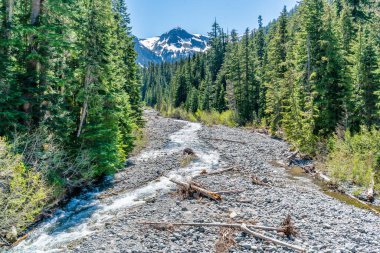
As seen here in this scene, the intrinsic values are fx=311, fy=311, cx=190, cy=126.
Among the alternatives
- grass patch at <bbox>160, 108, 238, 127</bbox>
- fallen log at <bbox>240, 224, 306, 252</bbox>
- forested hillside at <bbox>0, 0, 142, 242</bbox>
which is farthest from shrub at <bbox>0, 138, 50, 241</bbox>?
grass patch at <bbox>160, 108, 238, 127</bbox>

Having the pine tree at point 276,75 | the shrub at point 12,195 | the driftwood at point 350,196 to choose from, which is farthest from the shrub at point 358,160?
the shrub at point 12,195

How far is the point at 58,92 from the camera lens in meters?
16.1

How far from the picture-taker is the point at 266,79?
46.1 m

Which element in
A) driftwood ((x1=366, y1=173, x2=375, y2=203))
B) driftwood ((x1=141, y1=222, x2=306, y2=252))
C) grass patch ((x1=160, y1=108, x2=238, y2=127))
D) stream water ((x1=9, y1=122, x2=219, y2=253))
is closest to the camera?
driftwood ((x1=141, y1=222, x2=306, y2=252))

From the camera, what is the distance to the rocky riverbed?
952 cm

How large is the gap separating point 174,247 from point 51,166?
721 centimetres

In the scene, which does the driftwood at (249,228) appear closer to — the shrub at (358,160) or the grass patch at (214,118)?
the shrub at (358,160)

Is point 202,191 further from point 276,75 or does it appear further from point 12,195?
point 276,75

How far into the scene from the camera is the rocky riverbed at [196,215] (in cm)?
952

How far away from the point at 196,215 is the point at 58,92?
9827 millimetres

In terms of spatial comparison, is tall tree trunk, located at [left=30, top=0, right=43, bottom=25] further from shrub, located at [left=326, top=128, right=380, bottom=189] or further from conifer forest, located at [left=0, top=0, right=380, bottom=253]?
Answer: shrub, located at [left=326, top=128, right=380, bottom=189]

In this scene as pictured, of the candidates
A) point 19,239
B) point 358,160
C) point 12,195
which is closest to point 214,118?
point 358,160

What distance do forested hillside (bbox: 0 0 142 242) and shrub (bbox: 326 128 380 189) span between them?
12965mm

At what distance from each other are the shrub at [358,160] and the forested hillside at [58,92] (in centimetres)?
1296
